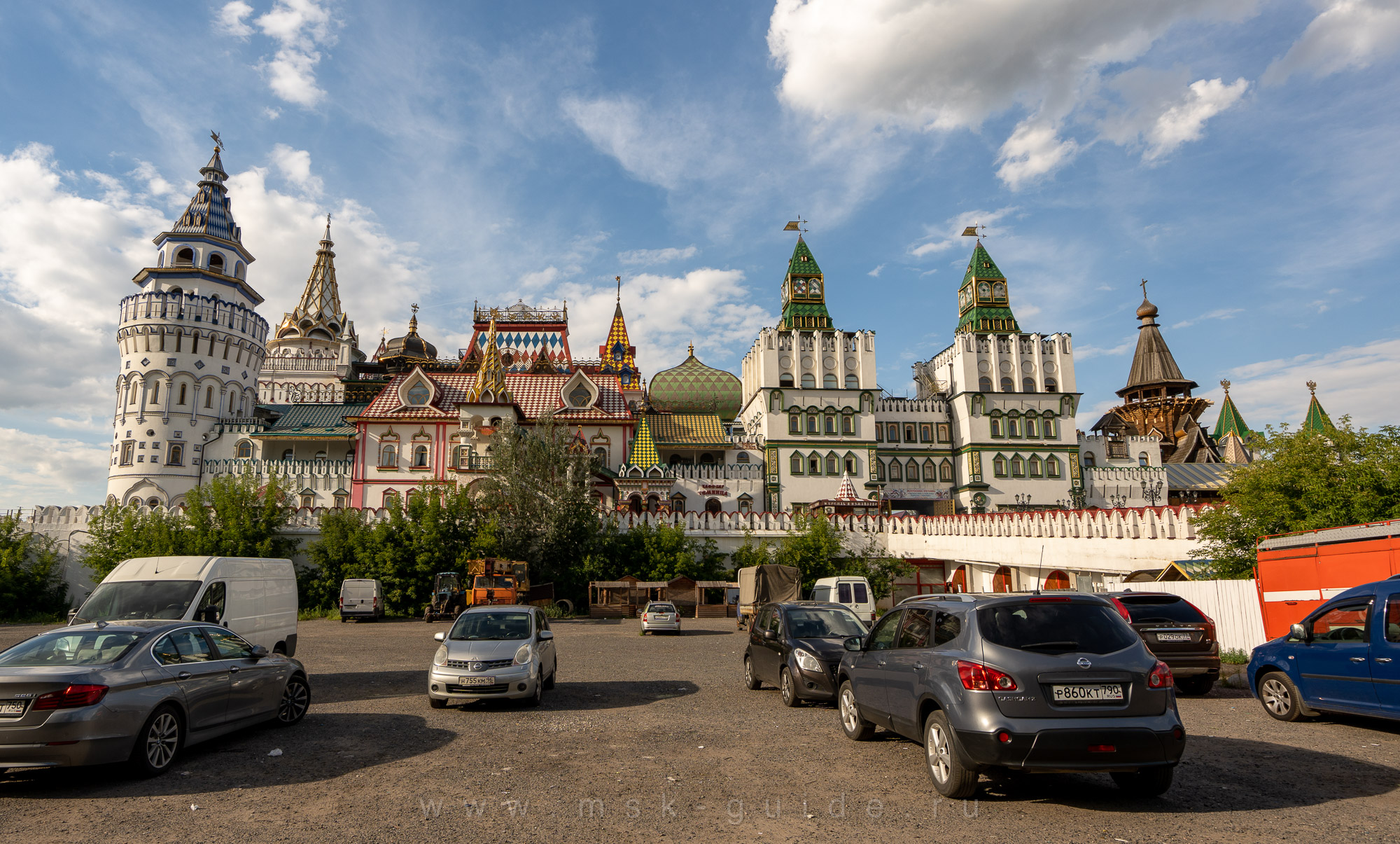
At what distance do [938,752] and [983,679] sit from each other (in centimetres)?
106

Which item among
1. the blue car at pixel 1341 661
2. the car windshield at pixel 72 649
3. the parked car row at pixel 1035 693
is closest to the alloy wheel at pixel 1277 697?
the blue car at pixel 1341 661

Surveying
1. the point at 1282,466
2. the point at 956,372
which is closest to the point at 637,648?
the point at 1282,466

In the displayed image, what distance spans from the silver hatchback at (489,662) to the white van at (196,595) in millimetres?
4142

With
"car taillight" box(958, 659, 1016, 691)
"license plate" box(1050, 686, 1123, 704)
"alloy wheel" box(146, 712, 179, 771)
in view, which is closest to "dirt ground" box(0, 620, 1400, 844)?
"alloy wheel" box(146, 712, 179, 771)

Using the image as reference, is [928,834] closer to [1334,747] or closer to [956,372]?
[1334,747]

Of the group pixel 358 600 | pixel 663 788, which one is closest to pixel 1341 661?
pixel 663 788

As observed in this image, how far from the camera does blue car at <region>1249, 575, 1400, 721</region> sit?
8.90 m

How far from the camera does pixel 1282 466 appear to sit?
2148cm

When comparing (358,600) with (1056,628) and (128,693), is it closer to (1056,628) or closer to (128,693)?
(128,693)

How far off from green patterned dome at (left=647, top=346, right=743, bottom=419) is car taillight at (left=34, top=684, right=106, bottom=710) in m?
58.7

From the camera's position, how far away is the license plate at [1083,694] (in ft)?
20.7

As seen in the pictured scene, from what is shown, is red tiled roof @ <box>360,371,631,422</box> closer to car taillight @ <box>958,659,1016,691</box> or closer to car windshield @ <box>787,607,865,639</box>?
car windshield @ <box>787,607,865,639</box>

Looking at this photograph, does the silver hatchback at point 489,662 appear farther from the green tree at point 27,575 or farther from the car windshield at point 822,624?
the green tree at point 27,575

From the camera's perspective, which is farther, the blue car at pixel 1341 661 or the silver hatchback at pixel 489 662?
the silver hatchback at pixel 489 662
